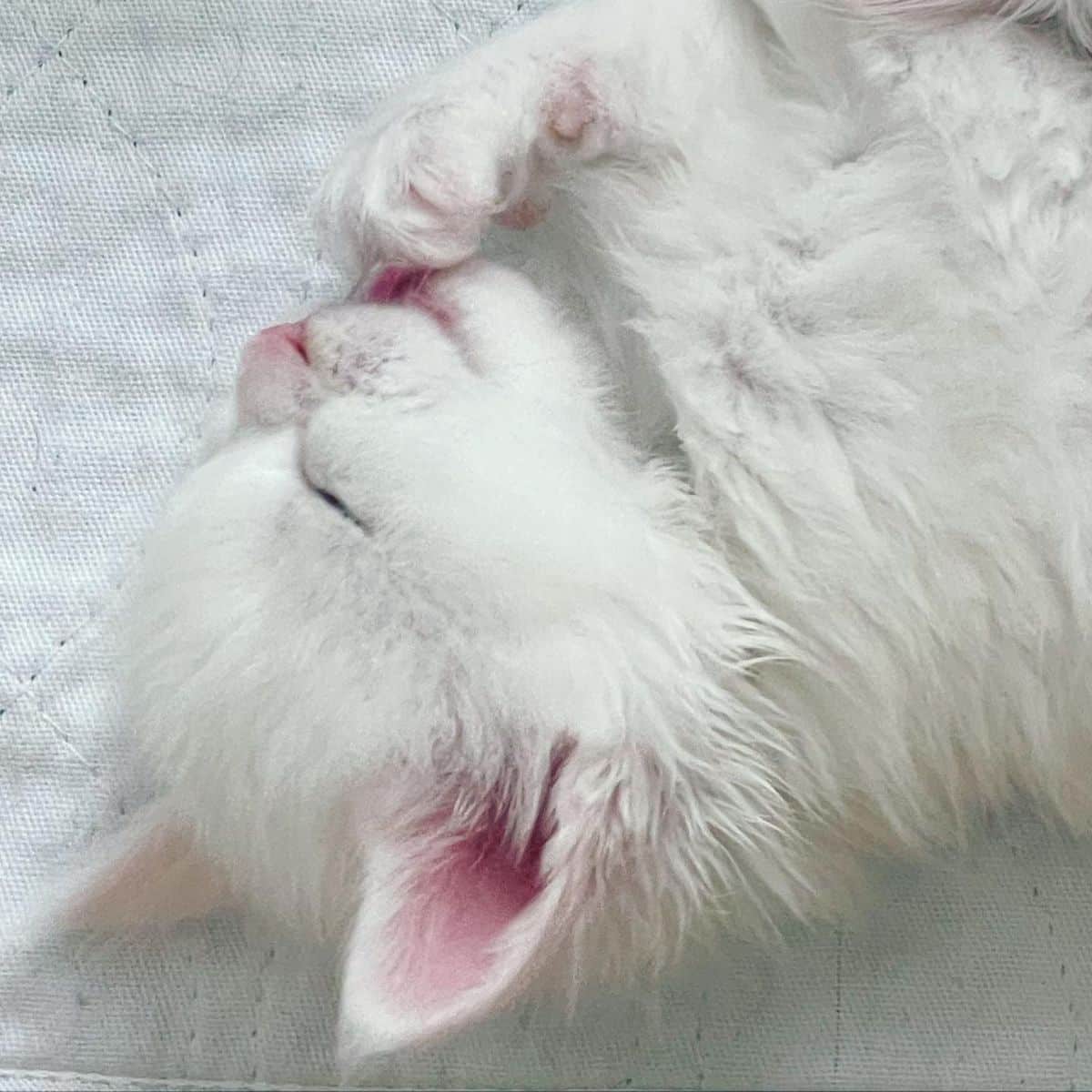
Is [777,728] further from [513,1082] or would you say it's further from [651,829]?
[513,1082]

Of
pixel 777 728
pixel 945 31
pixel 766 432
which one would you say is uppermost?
pixel 945 31

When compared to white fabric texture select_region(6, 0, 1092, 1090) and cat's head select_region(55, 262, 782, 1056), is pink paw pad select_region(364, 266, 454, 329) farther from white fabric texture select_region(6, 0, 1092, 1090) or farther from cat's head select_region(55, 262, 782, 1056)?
white fabric texture select_region(6, 0, 1092, 1090)

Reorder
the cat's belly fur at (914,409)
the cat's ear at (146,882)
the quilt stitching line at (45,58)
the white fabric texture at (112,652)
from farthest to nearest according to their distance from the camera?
the quilt stitching line at (45,58) → the white fabric texture at (112,652) → the cat's ear at (146,882) → the cat's belly fur at (914,409)

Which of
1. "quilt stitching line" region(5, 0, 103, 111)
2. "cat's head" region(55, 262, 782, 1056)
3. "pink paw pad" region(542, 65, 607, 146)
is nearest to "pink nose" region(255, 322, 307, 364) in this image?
"cat's head" region(55, 262, 782, 1056)

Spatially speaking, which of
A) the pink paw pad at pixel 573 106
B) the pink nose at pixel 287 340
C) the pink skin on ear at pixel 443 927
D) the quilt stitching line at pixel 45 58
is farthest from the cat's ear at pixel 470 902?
the quilt stitching line at pixel 45 58

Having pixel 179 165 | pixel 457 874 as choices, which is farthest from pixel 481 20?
pixel 457 874

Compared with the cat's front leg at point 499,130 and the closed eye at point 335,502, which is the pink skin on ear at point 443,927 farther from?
the cat's front leg at point 499,130

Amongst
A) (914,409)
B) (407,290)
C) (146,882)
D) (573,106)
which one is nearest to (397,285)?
(407,290)
